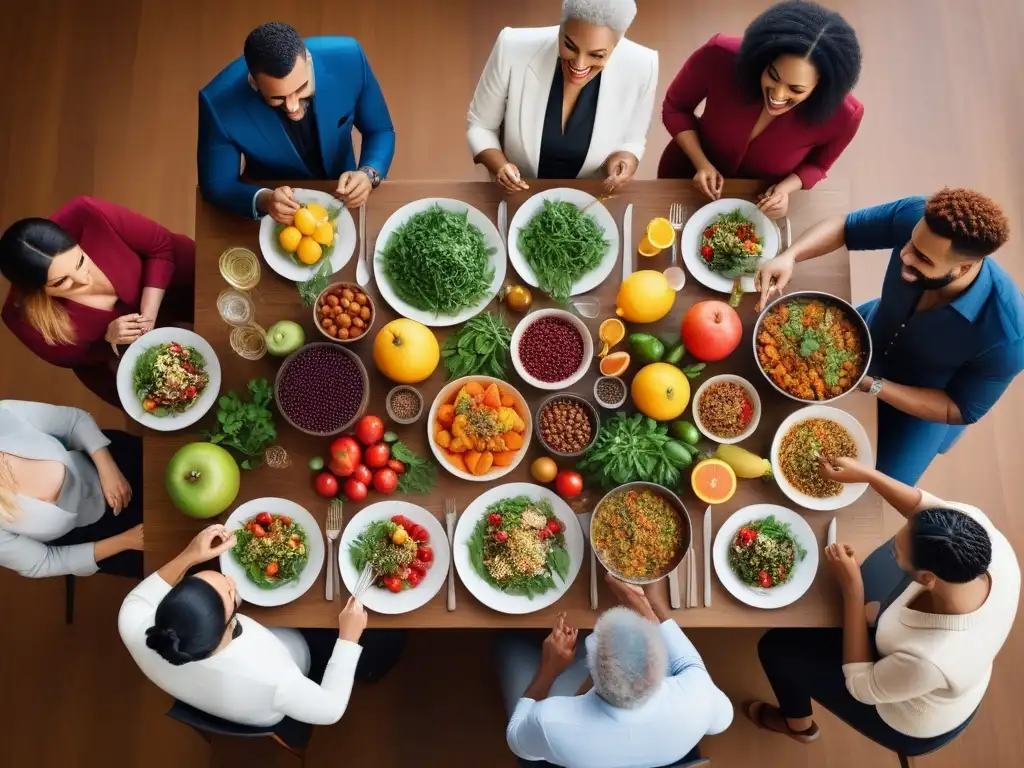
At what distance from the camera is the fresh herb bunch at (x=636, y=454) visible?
2.04 metres

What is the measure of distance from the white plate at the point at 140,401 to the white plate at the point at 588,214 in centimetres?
108

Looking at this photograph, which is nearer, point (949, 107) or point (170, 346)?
point (170, 346)

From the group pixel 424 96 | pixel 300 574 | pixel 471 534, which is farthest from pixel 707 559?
pixel 424 96

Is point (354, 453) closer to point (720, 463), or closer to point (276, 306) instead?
point (276, 306)

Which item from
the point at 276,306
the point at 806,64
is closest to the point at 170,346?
the point at 276,306

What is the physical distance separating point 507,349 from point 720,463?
2.58 ft

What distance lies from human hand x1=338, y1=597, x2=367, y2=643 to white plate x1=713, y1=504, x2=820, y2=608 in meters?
1.16

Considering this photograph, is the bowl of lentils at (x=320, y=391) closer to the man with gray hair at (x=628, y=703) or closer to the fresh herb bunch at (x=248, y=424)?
the fresh herb bunch at (x=248, y=424)

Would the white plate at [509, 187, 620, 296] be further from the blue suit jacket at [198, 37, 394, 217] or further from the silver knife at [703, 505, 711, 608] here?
the silver knife at [703, 505, 711, 608]

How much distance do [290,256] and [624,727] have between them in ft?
6.04

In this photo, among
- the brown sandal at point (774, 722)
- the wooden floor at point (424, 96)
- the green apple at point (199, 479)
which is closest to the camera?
the green apple at point (199, 479)

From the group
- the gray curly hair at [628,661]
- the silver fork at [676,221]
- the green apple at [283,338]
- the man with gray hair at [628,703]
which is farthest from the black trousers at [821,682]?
the green apple at [283,338]

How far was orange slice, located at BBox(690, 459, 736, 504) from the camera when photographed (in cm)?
204

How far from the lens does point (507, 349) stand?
2.17m
